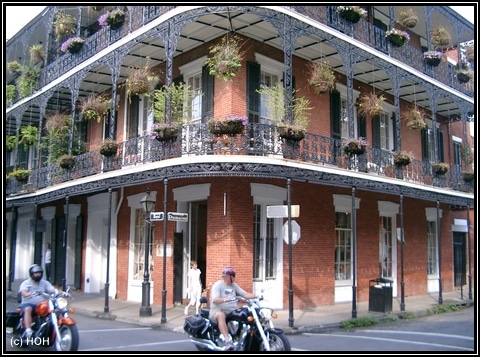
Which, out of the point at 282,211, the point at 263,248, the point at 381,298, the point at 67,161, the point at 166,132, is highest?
the point at 166,132

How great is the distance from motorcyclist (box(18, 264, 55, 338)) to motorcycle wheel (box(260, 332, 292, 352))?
3.89m

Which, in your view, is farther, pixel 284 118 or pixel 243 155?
pixel 284 118

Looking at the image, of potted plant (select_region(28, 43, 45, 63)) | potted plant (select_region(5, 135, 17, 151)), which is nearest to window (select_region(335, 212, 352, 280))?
potted plant (select_region(28, 43, 45, 63))

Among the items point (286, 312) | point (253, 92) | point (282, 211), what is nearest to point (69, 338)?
point (282, 211)

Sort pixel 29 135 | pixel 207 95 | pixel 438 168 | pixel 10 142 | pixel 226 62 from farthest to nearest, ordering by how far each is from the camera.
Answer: pixel 10 142 < pixel 29 135 < pixel 438 168 < pixel 207 95 < pixel 226 62

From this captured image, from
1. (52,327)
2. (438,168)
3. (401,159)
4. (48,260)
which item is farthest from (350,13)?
(48,260)

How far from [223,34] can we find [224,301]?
853cm

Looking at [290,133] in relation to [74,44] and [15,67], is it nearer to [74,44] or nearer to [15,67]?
[74,44]

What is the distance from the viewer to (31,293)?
8.54 meters

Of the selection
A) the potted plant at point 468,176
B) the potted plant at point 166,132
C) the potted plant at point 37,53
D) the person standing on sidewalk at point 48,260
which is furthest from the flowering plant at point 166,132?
the potted plant at point 468,176

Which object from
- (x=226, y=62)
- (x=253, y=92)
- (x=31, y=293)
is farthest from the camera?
(x=253, y=92)

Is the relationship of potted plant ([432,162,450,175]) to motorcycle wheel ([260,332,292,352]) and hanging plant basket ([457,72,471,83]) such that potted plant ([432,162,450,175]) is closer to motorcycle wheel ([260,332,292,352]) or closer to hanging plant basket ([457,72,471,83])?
hanging plant basket ([457,72,471,83])

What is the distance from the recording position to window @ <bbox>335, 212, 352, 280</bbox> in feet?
53.4

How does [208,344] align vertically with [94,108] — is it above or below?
below
